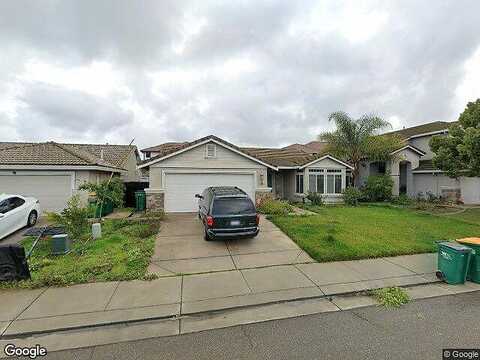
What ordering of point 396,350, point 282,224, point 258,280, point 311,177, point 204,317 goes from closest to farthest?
1. point 396,350
2. point 204,317
3. point 258,280
4. point 282,224
5. point 311,177

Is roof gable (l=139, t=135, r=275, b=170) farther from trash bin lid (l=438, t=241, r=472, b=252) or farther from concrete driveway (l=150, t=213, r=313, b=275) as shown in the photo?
trash bin lid (l=438, t=241, r=472, b=252)

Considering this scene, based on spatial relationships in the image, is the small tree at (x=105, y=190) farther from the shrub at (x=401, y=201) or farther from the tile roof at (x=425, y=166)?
the tile roof at (x=425, y=166)

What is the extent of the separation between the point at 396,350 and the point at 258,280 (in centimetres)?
294

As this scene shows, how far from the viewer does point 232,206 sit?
8.56m

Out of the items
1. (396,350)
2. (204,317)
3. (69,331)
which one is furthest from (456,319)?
(69,331)

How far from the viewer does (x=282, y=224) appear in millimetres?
11102

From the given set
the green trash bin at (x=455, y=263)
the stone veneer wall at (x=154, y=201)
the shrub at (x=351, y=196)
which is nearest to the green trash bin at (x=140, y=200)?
the stone veneer wall at (x=154, y=201)

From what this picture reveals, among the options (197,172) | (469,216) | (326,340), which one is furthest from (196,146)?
(469,216)

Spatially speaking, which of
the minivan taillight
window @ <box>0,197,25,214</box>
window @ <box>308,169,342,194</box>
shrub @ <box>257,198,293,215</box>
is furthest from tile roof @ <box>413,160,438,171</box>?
window @ <box>0,197,25,214</box>

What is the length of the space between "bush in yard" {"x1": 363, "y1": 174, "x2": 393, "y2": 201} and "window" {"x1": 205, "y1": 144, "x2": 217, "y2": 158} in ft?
41.1

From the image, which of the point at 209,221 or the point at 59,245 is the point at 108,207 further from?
the point at 209,221

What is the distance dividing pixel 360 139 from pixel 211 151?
1177cm

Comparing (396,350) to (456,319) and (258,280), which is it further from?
(258,280)

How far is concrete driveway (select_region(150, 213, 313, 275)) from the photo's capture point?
6805mm
